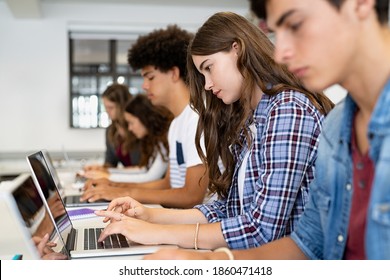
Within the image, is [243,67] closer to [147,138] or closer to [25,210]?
[25,210]

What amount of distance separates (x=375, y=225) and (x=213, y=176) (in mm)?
762

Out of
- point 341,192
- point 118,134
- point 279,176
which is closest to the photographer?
point 341,192

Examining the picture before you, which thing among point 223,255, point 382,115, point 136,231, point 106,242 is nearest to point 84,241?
point 106,242

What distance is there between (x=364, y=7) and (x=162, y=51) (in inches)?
58.9

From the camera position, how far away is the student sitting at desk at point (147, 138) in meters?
2.77

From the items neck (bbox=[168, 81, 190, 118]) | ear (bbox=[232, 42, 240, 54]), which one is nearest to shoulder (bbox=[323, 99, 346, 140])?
ear (bbox=[232, 42, 240, 54])

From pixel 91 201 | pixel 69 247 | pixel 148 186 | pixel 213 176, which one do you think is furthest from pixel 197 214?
Result: pixel 148 186

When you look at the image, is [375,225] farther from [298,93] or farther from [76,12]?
[76,12]

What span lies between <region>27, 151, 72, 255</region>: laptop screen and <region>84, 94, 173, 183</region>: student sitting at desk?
4.34ft

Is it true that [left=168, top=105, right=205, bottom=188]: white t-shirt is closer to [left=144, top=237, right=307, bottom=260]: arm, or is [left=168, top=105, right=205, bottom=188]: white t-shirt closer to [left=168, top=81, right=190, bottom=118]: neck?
[left=168, top=81, right=190, bottom=118]: neck

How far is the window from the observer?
5.52 m

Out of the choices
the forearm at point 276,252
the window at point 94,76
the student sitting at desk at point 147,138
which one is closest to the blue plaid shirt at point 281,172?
the forearm at point 276,252

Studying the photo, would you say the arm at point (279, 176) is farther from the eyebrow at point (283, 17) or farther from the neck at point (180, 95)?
the neck at point (180, 95)

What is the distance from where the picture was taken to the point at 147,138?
114 inches
